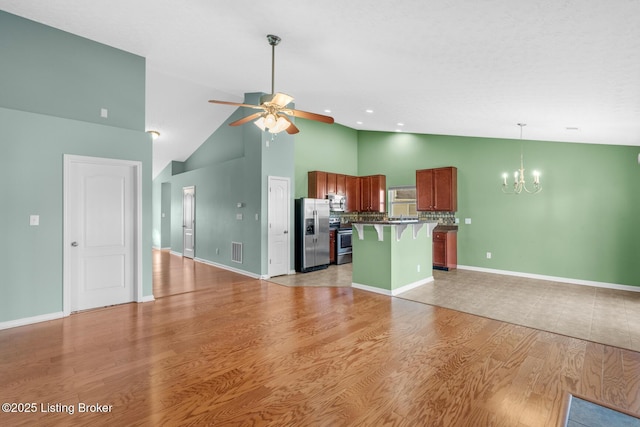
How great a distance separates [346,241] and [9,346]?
5.95m

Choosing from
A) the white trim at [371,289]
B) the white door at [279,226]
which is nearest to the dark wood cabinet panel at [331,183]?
the white door at [279,226]

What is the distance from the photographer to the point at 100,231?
427 cm

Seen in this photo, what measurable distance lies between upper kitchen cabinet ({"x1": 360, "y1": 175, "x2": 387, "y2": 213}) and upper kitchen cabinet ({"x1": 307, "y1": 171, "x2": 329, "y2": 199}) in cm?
129

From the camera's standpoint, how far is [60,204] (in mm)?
3883

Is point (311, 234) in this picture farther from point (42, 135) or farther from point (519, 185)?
point (42, 135)

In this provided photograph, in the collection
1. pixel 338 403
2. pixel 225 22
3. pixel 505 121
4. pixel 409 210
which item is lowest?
pixel 338 403

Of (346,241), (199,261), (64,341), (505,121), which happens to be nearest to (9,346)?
(64,341)

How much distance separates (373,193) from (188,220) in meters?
5.11

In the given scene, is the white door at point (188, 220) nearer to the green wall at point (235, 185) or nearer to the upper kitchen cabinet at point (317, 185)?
the green wall at point (235, 185)

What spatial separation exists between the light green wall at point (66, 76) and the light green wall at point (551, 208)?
5950 millimetres

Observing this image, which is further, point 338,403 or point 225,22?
point 225,22

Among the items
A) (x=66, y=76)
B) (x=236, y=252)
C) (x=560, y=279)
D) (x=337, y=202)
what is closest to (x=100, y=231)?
(x=66, y=76)

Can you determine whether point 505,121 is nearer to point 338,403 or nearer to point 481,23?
point 481,23

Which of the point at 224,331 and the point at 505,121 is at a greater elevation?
the point at 505,121
